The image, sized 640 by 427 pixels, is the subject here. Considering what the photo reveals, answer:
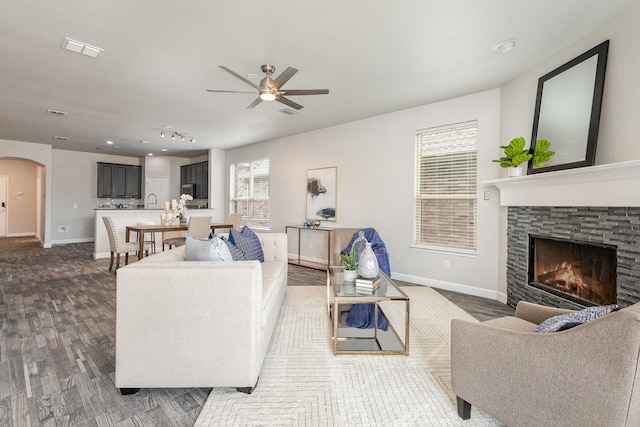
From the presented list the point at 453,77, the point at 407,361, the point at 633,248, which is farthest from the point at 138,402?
the point at 453,77

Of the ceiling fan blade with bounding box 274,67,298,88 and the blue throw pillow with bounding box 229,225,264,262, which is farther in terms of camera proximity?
the blue throw pillow with bounding box 229,225,264,262

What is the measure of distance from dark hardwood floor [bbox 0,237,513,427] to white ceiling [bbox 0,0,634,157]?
8.59ft

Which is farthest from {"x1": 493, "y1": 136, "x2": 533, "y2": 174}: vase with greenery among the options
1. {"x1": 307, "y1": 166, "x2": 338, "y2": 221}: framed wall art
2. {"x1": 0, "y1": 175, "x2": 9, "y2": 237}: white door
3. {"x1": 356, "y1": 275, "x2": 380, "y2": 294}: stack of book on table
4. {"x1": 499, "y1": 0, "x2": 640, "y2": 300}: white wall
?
{"x1": 0, "y1": 175, "x2": 9, "y2": 237}: white door

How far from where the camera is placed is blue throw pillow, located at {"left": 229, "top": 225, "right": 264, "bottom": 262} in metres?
3.03

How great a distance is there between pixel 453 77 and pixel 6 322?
208 inches

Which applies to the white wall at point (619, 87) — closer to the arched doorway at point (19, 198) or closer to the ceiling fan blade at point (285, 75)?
the ceiling fan blade at point (285, 75)

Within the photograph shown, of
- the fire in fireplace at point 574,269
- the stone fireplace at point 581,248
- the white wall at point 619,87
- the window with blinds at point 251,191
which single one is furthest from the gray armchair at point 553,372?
the window with blinds at point 251,191

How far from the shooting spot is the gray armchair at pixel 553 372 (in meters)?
1.04

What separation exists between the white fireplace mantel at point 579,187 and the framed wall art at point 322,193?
2.72 m

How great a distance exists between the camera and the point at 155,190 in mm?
9406

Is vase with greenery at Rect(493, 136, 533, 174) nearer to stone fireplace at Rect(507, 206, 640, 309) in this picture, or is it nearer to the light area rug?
stone fireplace at Rect(507, 206, 640, 309)

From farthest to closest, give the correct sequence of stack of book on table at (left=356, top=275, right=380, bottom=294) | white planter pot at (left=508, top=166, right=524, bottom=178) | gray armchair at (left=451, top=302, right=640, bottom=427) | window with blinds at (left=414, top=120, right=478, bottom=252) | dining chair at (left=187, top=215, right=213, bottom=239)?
dining chair at (left=187, top=215, right=213, bottom=239) → window with blinds at (left=414, top=120, right=478, bottom=252) → white planter pot at (left=508, top=166, right=524, bottom=178) → stack of book on table at (left=356, top=275, right=380, bottom=294) → gray armchair at (left=451, top=302, right=640, bottom=427)

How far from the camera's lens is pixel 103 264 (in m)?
5.80

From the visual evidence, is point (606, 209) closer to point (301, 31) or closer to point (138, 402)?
point (301, 31)
